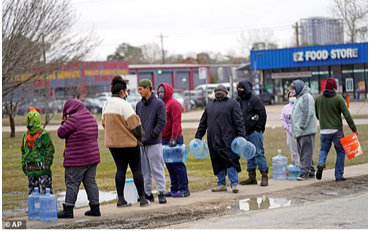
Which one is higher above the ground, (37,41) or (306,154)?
(37,41)

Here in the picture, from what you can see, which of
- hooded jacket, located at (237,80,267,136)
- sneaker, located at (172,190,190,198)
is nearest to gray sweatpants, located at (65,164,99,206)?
sneaker, located at (172,190,190,198)

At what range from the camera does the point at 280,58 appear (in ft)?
205

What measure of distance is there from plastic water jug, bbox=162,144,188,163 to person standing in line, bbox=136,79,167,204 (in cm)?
32

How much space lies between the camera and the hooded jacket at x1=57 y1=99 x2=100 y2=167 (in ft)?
32.8

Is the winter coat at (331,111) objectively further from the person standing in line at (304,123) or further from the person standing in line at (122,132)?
the person standing in line at (122,132)

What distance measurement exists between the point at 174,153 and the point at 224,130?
101cm

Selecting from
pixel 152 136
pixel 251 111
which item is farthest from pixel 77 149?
pixel 251 111

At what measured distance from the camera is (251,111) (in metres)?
13.1

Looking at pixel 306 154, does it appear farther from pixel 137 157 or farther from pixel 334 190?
pixel 137 157

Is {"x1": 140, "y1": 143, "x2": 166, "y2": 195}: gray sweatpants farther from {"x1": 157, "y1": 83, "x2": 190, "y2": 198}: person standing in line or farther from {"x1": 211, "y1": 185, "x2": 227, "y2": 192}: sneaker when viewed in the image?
{"x1": 211, "y1": 185, "x2": 227, "y2": 192}: sneaker

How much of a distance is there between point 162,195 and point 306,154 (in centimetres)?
380

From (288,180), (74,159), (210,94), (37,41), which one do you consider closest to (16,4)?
(37,41)

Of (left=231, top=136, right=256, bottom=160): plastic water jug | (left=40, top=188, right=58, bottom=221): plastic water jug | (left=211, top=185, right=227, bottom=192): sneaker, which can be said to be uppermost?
(left=231, top=136, right=256, bottom=160): plastic water jug

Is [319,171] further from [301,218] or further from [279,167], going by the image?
[301,218]
